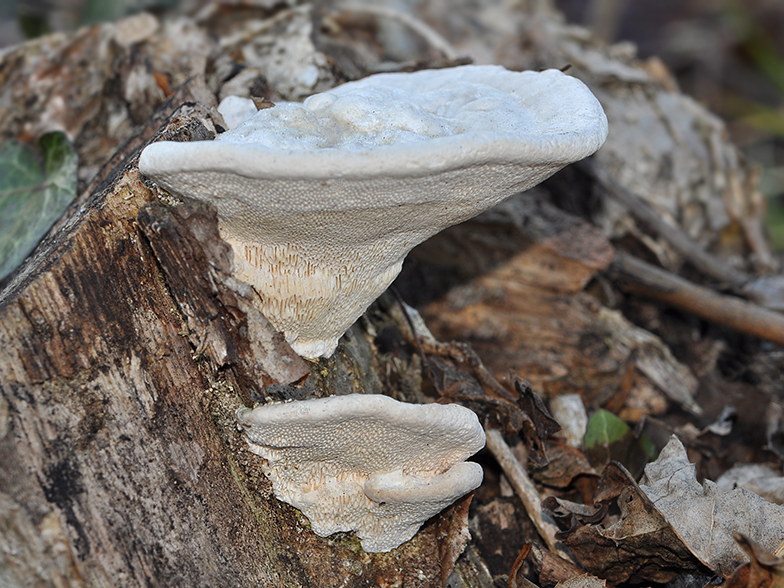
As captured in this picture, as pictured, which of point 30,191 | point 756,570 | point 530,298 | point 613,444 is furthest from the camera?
point 530,298

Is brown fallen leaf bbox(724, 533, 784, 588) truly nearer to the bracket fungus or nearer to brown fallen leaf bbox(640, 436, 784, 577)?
brown fallen leaf bbox(640, 436, 784, 577)

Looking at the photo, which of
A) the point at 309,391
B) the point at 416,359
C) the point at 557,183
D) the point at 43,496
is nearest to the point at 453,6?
the point at 557,183

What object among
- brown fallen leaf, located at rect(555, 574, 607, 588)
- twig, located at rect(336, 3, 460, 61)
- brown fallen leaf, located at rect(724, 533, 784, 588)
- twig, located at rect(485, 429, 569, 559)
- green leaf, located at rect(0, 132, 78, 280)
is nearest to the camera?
brown fallen leaf, located at rect(724, 533, 784, 588)

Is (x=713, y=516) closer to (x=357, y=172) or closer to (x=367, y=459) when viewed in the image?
(x=367, y=459)

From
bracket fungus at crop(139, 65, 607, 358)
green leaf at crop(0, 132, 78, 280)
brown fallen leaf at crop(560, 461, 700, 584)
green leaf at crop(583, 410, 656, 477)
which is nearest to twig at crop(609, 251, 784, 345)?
green leaf at crop(583, 410, 656, 477)

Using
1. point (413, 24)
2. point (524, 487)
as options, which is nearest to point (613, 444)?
point (524, 487)

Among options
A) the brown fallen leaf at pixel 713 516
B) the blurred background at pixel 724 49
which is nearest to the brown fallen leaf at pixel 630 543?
the brown fallen leaf at pixel 713 516

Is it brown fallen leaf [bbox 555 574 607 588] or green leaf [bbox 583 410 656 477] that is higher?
brown fallen leaf [bbox 555 574 607 588]
